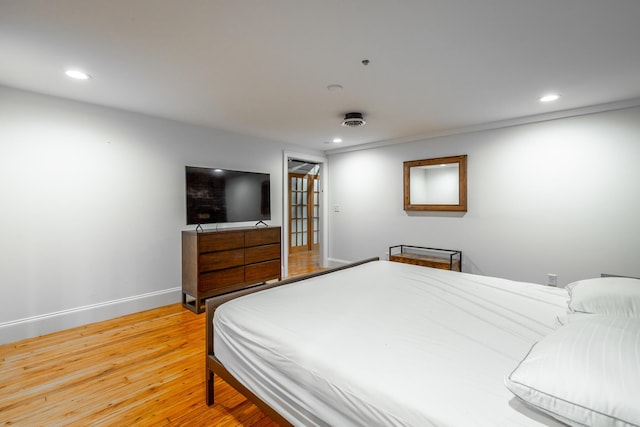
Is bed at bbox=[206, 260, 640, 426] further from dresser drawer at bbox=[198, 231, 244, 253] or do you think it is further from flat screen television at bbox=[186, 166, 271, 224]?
flat screen television at bbox=[186, 166, 271, 224]

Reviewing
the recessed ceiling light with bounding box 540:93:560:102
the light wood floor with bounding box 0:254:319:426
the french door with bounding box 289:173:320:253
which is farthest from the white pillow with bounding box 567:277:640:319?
the french door with bounding box 289:173:320:253

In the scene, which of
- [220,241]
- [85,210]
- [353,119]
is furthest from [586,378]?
[85,210]

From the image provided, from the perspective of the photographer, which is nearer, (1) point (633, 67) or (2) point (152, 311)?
(1) point (633, 67)

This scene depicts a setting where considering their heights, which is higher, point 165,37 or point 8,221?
point 165,37

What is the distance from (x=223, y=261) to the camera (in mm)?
3701

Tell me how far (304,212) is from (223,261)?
4.32m

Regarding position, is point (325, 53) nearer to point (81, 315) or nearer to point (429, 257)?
point (429, 257)

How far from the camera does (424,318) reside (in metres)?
1.57

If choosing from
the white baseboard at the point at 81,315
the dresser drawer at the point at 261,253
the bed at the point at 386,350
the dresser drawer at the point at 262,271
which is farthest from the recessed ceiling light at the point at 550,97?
the white baseboard at the point at 81,315

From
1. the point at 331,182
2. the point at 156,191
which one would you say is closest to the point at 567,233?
the point at 331,182

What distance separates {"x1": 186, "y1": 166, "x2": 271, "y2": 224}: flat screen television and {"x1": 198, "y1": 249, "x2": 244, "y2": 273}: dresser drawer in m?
0.52

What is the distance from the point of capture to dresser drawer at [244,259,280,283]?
4016 millimetres

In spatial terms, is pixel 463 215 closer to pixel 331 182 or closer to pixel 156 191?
pixel 331 182

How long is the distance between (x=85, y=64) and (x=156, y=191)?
166 cm
